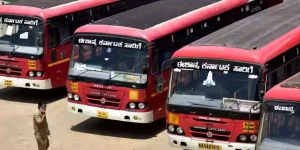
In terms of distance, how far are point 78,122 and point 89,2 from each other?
3.87m

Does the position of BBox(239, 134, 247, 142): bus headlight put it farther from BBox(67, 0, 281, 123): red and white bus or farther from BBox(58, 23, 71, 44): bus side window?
BBox(58, 23, 71, 44): bus side window

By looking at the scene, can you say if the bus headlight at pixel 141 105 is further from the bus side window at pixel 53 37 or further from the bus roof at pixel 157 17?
the bus side window at pixel 53 37

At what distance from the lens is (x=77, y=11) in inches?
770

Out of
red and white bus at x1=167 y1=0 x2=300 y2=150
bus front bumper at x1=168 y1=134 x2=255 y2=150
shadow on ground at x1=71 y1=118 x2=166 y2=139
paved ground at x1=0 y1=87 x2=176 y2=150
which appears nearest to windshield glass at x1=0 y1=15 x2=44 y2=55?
paved ground at x1=0 y1=87 x2=176 y2=150

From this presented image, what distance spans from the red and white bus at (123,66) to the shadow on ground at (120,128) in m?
0.73

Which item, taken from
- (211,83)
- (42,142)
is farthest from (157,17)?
(42,142)

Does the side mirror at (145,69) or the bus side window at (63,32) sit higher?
the bus side window at (63,32)

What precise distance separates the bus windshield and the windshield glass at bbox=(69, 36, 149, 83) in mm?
4405

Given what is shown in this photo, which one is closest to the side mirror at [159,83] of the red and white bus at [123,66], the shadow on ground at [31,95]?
the red and white bus at [123,66]

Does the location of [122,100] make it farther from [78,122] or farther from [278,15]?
[278,15]

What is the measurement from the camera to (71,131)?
1716 centimetres

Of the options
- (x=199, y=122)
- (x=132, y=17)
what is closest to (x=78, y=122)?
(x=132, y=17)

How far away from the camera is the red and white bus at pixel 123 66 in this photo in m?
15.8

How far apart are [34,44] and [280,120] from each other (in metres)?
8.50
